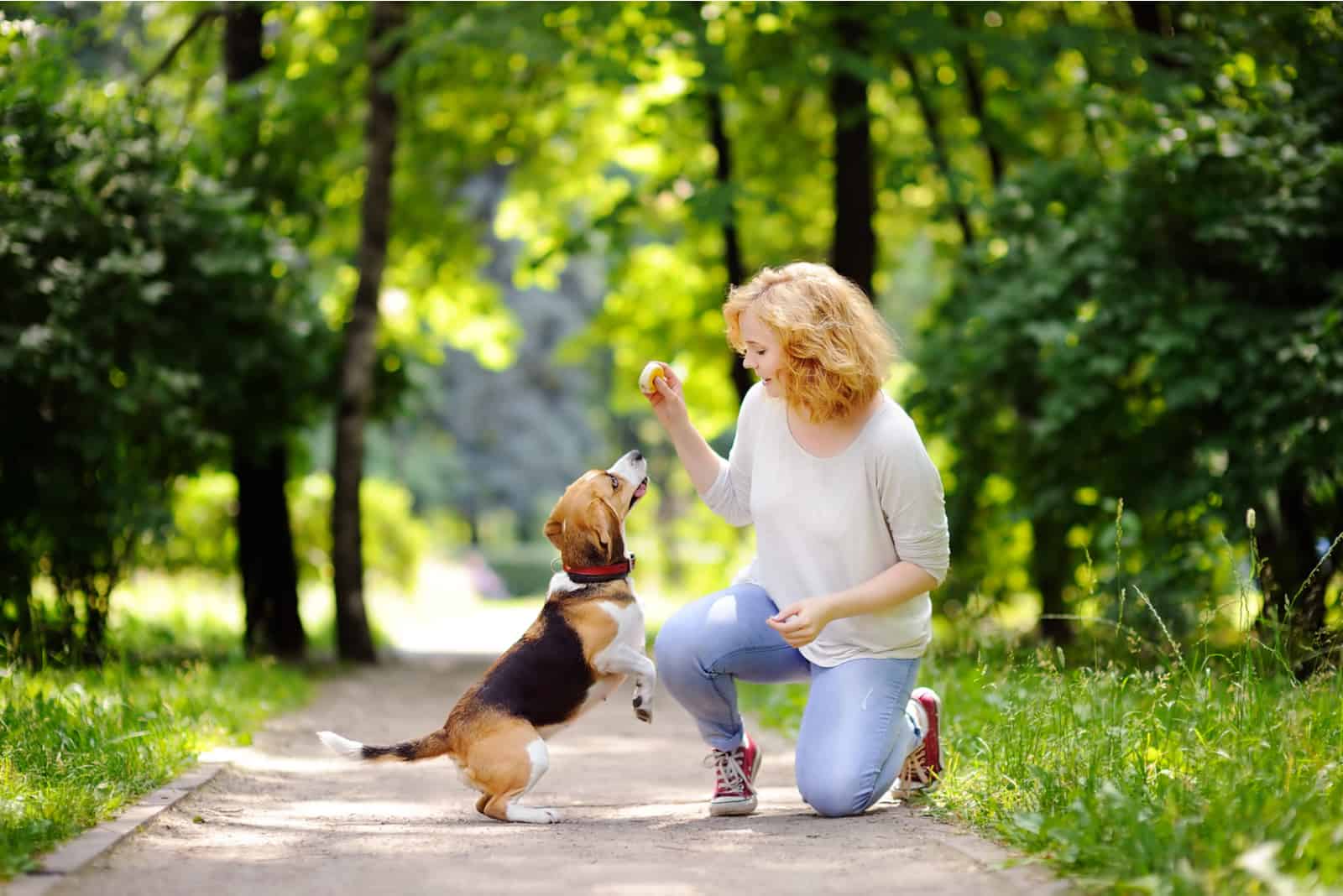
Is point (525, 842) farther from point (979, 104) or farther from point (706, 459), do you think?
point (979, 104)

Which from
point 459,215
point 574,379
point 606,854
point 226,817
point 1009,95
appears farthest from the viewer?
point 574,379

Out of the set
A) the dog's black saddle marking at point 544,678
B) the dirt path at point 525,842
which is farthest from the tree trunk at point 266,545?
the dog's black saddle marking at point 544,678

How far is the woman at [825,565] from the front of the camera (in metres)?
4.96

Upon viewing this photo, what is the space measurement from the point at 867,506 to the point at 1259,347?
15.5 feet

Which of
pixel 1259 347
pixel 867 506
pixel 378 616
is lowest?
pixel 378 616

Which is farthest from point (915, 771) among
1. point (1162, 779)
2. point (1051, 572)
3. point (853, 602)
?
point (1051, 572)

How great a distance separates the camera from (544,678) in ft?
16.7

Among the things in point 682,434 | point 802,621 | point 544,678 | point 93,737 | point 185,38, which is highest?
point 185,38

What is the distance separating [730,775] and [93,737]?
2565 millimetres

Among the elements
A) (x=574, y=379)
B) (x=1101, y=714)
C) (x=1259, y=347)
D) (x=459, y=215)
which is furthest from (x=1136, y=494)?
(x=574, y=379)

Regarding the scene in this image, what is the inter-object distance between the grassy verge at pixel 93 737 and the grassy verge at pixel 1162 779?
2966 mm

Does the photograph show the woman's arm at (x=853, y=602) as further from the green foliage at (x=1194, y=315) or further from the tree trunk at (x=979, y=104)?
the tree trunk at (x=979, y=104)

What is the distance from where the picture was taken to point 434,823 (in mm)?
5082

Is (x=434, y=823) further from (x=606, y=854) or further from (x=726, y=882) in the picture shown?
(x=726, y=882)
